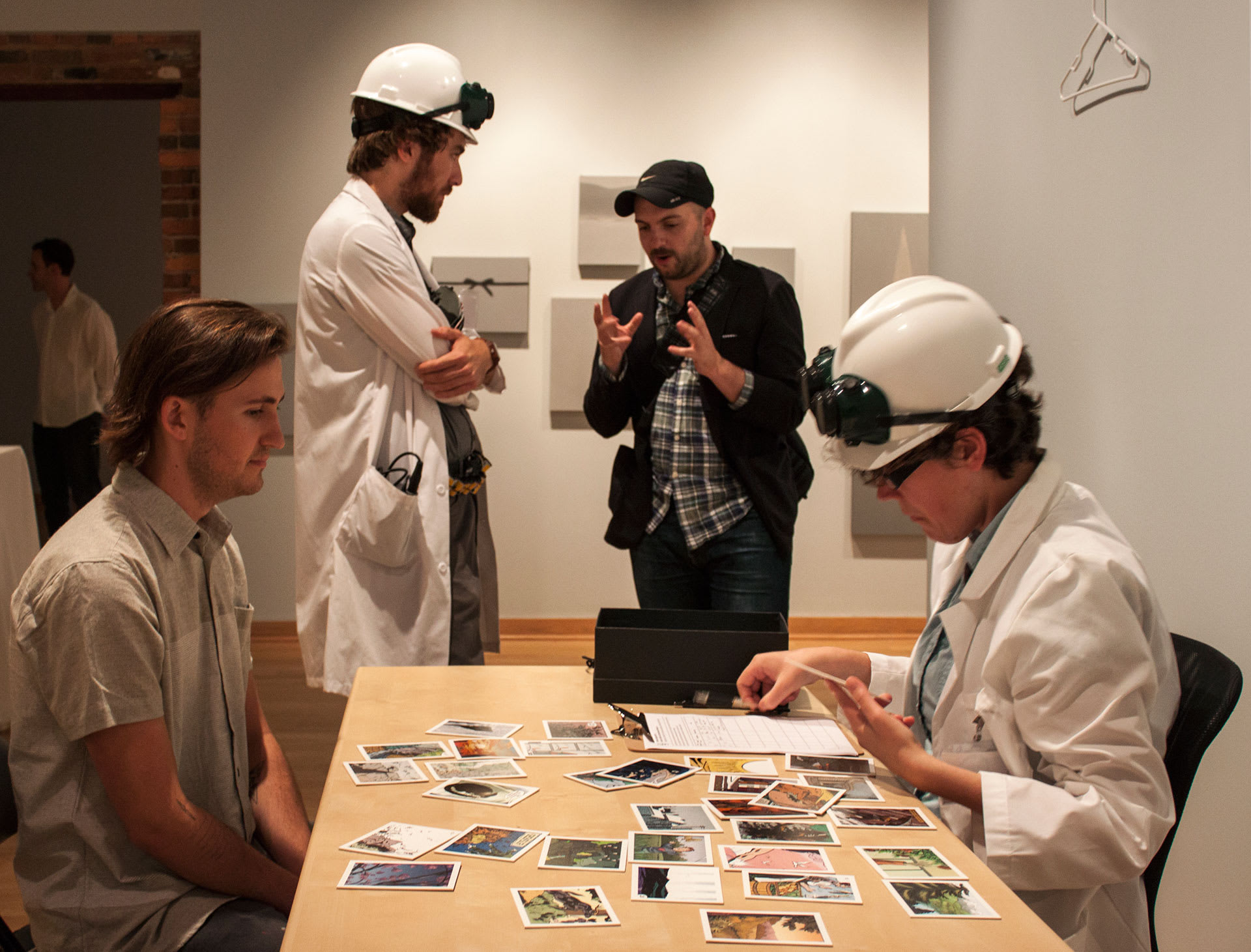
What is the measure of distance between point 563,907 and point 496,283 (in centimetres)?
439

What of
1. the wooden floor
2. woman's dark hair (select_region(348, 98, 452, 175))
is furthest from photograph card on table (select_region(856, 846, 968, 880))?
the wooden floor

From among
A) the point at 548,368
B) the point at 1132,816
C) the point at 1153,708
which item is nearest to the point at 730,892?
the point at 1132,816

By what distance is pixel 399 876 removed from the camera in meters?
1.16

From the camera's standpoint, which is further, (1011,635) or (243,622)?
(243,622)

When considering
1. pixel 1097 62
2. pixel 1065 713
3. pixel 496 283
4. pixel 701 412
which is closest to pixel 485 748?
pixel 1065 713

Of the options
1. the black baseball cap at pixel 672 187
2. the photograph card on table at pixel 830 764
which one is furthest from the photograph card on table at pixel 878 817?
the black baseball cap at pixel 672 187

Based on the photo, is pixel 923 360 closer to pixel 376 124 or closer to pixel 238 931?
pixel 238 931

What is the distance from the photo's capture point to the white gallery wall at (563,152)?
5152 millimetres

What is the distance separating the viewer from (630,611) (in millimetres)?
2053

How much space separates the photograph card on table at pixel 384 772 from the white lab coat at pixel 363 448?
1.00m

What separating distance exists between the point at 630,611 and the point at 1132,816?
0.99 meters

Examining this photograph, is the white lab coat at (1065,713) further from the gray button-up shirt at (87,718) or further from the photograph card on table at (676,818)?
the gray button-up shirt at (87,718)

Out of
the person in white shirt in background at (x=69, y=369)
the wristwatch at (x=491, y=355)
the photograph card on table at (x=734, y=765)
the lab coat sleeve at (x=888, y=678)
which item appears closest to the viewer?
the photograph card on table at (x=734, y=765)

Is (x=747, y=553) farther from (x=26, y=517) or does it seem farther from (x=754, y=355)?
(x=26, y=517)
